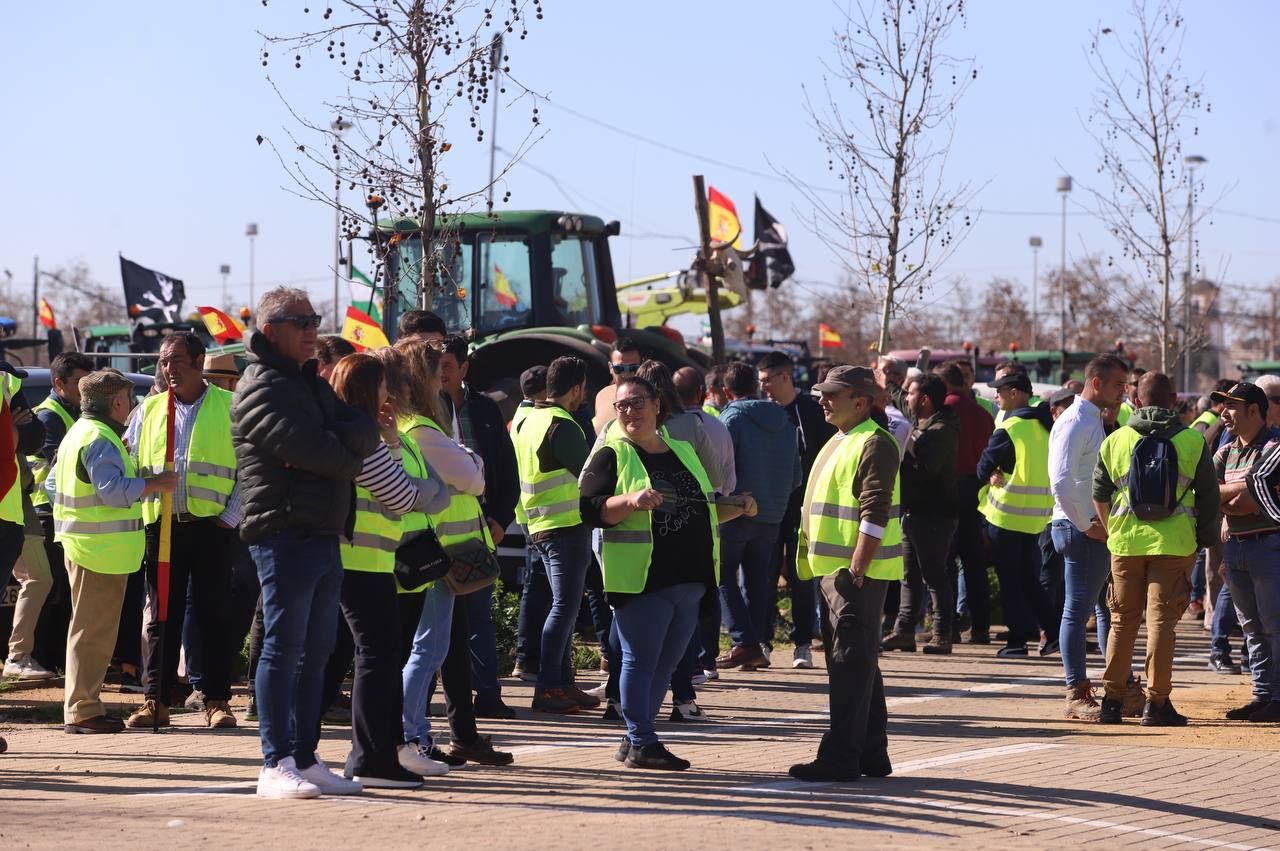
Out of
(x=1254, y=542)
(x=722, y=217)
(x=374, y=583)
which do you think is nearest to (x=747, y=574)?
(x=1254, y=542)

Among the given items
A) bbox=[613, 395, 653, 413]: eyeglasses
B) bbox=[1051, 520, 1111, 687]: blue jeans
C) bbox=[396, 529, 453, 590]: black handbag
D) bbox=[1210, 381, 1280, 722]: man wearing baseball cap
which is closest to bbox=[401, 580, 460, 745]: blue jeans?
bbox=[396, 529, 453, 590]: black handbag

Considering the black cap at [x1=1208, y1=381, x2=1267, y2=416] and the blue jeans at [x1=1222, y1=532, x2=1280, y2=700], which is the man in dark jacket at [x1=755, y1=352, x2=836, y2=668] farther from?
the blue jeans at [x1=1222, y1=532, x2=1280, y2=700]

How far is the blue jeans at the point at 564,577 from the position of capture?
9.55 meters

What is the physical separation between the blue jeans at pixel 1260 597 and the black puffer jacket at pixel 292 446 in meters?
5.74

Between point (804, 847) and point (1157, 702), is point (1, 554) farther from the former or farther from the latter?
point (1157, 702)

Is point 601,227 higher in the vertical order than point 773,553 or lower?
higher

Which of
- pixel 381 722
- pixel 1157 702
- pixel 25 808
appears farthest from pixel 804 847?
pixel 1157 702

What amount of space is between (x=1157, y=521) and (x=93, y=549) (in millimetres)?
5715

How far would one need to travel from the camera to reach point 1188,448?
32.4ft

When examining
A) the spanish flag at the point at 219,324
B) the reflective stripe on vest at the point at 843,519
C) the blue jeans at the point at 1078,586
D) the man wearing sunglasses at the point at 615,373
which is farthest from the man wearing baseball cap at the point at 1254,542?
the spanish flag at the point at 219,324

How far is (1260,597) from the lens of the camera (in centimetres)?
1036

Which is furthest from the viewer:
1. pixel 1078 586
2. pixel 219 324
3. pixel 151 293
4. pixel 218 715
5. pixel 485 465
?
pixel 151 293

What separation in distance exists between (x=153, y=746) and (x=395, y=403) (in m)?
2.39

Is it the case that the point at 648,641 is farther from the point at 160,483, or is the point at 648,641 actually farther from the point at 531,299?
the point at 531,299
